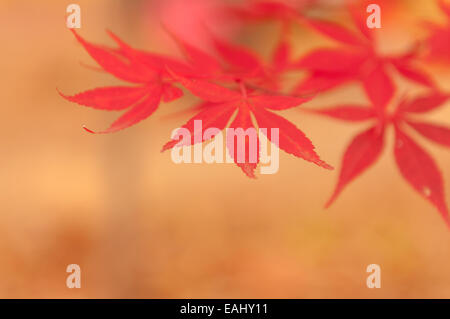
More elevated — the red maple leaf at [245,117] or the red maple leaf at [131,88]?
the red maple leaf at [131,88]

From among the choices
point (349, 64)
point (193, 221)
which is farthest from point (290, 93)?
point (193, 221)

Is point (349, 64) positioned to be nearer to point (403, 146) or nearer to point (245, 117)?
point (403, 146)

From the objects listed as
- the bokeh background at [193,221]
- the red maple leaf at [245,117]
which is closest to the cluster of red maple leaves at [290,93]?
the red maple leaf at [245,117]

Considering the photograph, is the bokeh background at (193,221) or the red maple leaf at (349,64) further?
the bokeh background at (193,221)

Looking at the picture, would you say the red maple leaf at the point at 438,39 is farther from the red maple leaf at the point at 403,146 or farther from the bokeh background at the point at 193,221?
the bokeh background at the point at 193,221

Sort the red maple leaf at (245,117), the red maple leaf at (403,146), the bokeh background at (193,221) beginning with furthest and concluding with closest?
the bokeh background at (193,221)
the red maple leaf at (403,146)
the red maple leaf at (245,117)

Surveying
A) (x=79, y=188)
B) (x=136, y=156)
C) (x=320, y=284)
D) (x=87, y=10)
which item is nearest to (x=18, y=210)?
(x=79, y=188)

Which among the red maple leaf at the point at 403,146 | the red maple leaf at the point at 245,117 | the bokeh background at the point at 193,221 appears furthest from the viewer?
the bokeh background at the point at 193,221

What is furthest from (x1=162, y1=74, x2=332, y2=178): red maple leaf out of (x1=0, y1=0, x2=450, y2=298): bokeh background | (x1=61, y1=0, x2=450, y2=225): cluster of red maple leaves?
(x1=0, y1=0, x2=450, y2=298): bokeh background

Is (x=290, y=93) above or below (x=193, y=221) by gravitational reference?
below
